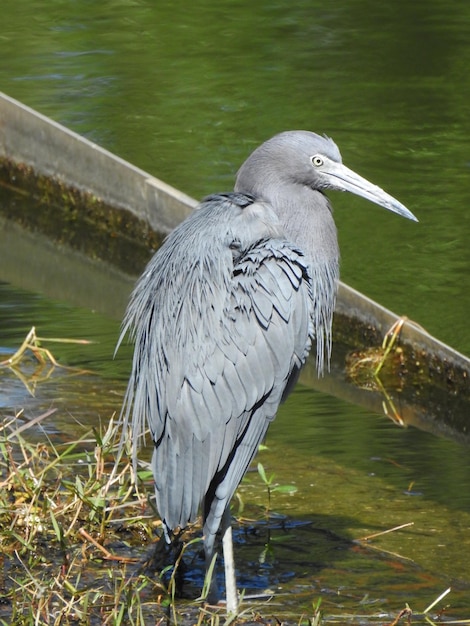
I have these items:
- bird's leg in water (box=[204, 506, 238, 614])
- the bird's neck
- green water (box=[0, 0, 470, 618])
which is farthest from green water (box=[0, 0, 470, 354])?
bird's leg in water (box=[204, 506, 238, 614])

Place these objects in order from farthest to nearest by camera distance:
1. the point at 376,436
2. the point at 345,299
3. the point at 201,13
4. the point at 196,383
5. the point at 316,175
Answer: the point at 201,13 < the point at 345,299 < the point at 376,436 < the point at 316,175 < the point at 196,383

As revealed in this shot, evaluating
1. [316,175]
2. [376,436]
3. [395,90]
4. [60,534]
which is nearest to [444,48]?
[395,90]

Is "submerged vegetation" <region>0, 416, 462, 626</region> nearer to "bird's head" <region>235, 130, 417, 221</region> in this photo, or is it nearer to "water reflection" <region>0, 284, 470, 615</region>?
"water reflection" <region>0, 284, 470, 615</region>

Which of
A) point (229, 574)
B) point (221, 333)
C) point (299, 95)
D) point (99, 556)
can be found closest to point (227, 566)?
→ point (229, 574)

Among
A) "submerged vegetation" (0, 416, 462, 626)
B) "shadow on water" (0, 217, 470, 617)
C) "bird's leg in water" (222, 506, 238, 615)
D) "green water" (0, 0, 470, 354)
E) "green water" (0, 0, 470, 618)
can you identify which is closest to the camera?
"submerged vegetation" (0, 416, 462, 626)

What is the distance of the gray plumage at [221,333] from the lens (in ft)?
14.7

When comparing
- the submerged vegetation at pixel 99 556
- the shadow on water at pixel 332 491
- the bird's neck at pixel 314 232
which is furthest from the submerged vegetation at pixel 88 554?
the bird's neck at pixel 314 232

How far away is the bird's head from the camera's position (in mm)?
4738

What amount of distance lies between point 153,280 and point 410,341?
6.43 feet

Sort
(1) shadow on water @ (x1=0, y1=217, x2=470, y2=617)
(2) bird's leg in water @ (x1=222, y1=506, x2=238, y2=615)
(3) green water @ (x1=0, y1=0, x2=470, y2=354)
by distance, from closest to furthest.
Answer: (2) bird's leg in water @ (x1=222, y1=506, x2=238, y2=615), (1) shadow on water @ (x1=0, y1=217, x2=470, y2=617), (3) green water @ (x1=0, y1=0, x2=470, y2=354)

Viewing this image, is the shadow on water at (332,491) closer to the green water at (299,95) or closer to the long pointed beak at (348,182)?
the green water at (299,95)

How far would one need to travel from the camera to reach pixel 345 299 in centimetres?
659

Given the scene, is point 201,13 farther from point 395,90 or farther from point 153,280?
point 153,280

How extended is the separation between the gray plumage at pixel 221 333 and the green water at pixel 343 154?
21.6 inches
